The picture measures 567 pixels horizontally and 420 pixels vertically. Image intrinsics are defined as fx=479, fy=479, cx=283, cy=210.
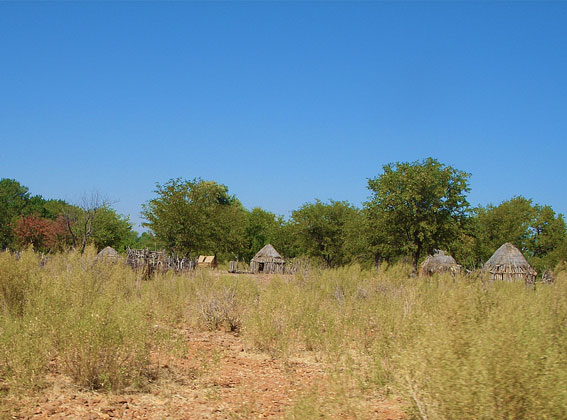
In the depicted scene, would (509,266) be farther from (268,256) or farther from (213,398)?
(213,398)

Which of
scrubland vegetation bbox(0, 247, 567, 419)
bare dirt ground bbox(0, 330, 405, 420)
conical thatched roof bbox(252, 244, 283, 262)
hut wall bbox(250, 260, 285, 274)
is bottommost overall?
bare dirt ground bbox(0, 330, 405, 420)

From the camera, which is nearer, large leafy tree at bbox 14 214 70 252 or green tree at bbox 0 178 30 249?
large leafy tree at bbox 14 214 70 252

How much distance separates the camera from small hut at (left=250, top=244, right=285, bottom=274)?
1479 inches

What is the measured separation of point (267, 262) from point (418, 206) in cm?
1900

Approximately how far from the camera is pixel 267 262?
3847 centimetres

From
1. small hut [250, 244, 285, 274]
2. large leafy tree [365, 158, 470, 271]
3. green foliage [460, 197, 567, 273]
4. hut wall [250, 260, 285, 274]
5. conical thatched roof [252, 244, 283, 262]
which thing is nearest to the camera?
large leafy tree [365, 158, 470, 271]

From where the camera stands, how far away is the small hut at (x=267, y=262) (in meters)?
37.6

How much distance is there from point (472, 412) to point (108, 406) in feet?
10.8

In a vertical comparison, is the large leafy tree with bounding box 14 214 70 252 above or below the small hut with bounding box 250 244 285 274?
above

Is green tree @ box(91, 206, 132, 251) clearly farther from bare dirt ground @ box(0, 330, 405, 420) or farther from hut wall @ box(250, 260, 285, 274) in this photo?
bare dirt ground @ box(0, 330, 405, 420)

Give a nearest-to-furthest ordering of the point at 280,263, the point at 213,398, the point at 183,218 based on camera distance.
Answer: the point at 213,398 → the point at 183,218 → the point at 280,263

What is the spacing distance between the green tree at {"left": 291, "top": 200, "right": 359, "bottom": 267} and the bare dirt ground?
112ft

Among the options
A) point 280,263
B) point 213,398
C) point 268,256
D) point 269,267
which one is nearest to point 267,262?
point 268,256

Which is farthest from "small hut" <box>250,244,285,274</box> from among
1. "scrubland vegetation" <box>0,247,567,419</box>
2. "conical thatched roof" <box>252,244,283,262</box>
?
"scrubland vegetation" <box>0,247,567,419</box>
